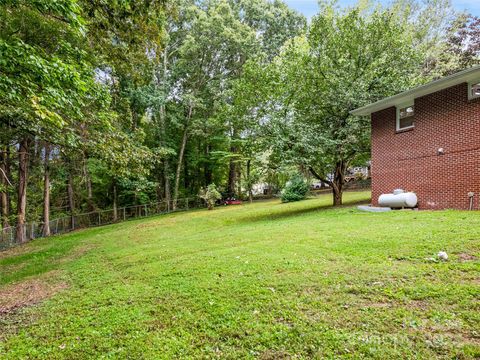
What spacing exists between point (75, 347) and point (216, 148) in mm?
22883

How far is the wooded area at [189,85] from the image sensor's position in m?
6.23

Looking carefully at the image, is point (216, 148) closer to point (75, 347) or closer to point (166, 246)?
point (166, 246)

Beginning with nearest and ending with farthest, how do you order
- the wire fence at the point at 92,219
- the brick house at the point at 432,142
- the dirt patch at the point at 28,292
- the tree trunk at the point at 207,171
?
the dirt patch at the point at 28,292
the brick house at the point at 432,142
the wire fence at the point at 92,219
the tree trunk at the point at 207,171

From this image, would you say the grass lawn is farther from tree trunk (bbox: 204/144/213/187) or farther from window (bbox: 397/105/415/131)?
tree trunk (bbox: 204/144/213/187)

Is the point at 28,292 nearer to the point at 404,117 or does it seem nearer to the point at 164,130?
the point at 404,117

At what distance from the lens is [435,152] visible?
8.77 meters

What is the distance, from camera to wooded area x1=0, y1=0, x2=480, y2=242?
6.23 metres

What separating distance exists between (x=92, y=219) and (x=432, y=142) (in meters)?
18.4

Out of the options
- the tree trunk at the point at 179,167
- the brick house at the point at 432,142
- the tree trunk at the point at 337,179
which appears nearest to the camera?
the brick house at the point at 432,142

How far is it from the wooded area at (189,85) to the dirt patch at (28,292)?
3.11 metres

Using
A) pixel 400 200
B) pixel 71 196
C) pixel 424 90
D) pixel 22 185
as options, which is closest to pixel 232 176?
pixel 71 196

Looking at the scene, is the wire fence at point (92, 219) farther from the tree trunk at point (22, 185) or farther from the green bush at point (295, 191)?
the green bush at point (295, 191)

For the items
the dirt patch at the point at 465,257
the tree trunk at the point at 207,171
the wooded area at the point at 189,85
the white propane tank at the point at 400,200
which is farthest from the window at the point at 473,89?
the tree trunk at the point at 207,171

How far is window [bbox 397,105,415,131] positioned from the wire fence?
51.8 feet
